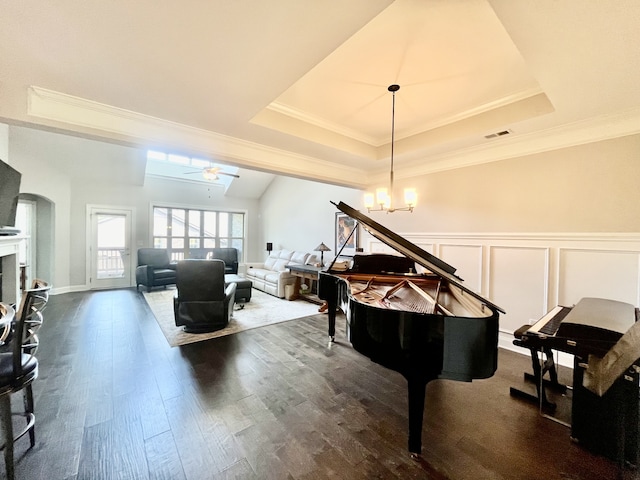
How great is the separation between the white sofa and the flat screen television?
426cm

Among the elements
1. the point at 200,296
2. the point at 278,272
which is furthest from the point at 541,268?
the point at 278,272

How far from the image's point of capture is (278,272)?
21.8 ft

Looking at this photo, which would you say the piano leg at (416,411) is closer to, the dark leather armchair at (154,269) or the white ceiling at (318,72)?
the white ceiling at (318,72)

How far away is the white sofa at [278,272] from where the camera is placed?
6117 mm

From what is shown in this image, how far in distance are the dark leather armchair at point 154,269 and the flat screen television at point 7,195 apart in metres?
3.36

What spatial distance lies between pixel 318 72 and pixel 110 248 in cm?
767

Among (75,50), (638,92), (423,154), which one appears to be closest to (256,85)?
(75,50)

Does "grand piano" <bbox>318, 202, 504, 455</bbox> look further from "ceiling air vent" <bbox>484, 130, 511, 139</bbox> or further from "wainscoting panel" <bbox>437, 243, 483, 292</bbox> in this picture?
"ceiling air vent" <bbox>484, 130, 511, 139</bbox>

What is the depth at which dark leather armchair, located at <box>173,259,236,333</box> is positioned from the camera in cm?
377

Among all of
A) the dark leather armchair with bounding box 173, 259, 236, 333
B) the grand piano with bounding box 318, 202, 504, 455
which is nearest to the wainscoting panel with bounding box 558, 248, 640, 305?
the grand piano with bounding box 318, 202, 504, 455

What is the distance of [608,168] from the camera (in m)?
2.74

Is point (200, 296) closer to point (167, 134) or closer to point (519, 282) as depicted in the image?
point (167, 134)

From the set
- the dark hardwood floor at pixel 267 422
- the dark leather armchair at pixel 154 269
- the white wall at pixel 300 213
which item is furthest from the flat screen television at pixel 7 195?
the white wall at pixel 300 213

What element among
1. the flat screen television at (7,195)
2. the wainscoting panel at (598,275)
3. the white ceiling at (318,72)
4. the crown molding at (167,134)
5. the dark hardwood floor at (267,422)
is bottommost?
the dark hardwood floor at (267,422)
